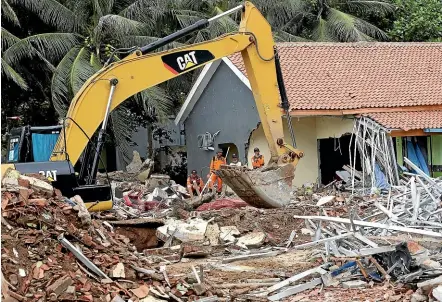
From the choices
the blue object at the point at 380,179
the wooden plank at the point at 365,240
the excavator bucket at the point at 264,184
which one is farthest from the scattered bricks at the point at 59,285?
the blue object at the point at 380,179

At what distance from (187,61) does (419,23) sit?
2022 centimetres

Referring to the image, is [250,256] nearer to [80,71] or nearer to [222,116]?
[222,116]

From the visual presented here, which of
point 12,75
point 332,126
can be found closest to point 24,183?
point 332,126

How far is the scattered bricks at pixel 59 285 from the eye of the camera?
7.07 m

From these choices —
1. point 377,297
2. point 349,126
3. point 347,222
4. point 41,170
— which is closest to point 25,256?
point 41,170

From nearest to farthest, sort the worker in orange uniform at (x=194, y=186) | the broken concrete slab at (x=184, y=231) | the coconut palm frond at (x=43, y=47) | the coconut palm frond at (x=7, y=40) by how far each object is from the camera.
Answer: the broken concrete slab at (x=184, y=231) → the worker in orange uniform at (x=194, y=186) → the coconut palm frond at (x=43, y=47) → the coconut palm frond at (x=7, y=40)

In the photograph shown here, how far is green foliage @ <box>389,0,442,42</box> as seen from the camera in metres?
30.8

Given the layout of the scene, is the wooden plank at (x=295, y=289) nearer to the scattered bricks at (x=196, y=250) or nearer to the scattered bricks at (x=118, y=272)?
the scattered bricks at (x=118, y=272)

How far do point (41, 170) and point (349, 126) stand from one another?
13.0 m

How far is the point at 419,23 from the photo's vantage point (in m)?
30.9

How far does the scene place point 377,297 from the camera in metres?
8.55

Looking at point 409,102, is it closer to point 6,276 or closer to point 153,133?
point 153,133

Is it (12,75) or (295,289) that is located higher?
(12,75)

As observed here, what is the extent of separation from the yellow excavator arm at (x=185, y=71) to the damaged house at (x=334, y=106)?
7056 millimetres
